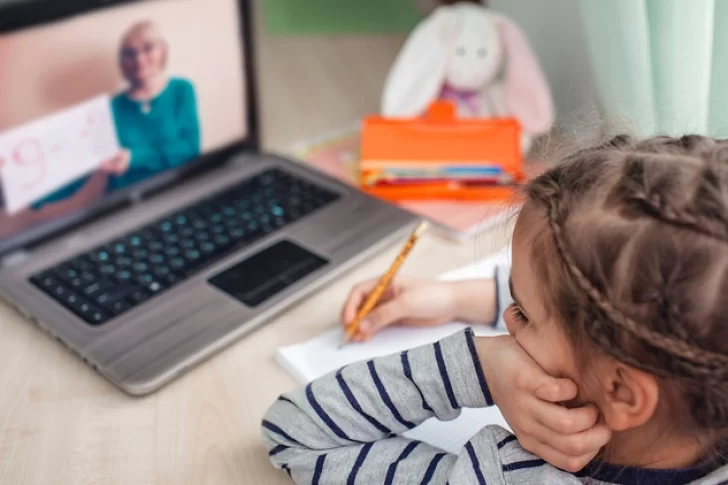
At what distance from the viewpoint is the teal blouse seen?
2.65 feet

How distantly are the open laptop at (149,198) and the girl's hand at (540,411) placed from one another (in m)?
0.25

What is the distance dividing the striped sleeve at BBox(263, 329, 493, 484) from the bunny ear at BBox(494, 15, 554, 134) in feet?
1.60

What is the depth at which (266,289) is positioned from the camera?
2.32ft

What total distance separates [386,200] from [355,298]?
0.66ft

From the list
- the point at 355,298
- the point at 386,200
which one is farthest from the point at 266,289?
the point at 386,200

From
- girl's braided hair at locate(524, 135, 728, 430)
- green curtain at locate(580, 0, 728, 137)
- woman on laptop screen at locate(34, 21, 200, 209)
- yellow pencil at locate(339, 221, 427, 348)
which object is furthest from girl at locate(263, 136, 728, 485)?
Result: woman on laptop screen at locate(34, 21, 200, 209)

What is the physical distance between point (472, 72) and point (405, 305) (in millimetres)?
415

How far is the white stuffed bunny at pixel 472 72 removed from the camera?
37.8 inches

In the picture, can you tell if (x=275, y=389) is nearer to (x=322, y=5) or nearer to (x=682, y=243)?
(x=682, y=243)

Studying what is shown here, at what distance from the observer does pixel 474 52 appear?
97cm

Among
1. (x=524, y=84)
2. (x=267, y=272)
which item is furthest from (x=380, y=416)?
(x=524, y=84)

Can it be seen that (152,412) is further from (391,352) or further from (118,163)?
(118,163)

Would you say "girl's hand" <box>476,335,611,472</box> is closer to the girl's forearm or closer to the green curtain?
the girl's forearm

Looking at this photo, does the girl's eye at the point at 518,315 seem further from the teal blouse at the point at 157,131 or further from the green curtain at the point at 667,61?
the teal blouse at the point at 157,131
